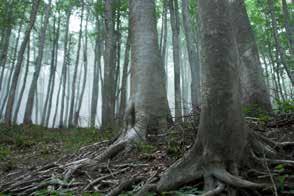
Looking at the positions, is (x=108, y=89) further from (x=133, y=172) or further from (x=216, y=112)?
(x=216, y=112)

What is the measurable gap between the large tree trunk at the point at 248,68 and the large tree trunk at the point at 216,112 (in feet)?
7.26

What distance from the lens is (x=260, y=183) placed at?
273cm

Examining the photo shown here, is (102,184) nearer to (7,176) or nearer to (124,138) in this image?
(124,138)

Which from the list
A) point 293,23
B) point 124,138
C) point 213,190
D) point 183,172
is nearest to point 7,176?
point 124,138

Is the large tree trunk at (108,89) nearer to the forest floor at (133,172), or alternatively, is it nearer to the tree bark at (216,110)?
the forest floor at (133,172)

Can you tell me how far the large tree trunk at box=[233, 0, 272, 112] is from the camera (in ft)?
16.8

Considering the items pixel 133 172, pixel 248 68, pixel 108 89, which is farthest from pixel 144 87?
pixel 108 89

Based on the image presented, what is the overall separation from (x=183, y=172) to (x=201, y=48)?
127cm

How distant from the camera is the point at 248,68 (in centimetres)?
535

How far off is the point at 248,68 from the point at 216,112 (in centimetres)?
276

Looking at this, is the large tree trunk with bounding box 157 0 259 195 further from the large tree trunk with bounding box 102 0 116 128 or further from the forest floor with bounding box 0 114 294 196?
the large tree trunk with bounding box 102 0 116 128

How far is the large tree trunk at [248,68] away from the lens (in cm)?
511

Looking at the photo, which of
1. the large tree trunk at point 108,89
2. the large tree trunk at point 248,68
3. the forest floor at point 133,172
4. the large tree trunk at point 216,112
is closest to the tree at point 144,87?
the forest floor at point 133,172

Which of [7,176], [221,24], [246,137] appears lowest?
[7,176]
